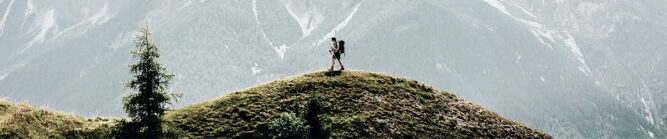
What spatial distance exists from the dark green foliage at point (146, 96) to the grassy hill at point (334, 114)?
1839mm

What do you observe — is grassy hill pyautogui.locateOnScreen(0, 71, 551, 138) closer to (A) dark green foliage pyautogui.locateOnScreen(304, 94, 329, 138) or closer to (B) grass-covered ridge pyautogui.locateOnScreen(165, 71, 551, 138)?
(B) grass-covered ridge pyautogui.locateOnScreen(165, 71, 551, 138)

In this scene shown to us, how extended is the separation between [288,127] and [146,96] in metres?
8.21

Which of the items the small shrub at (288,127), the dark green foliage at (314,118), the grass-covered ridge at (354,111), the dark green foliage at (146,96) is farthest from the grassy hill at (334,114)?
the dark green foliage at (146,96)

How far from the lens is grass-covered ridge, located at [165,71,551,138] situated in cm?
3129

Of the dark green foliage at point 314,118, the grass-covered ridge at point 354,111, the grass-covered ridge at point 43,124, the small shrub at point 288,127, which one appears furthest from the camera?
the grass-covered ridge at point 354,111

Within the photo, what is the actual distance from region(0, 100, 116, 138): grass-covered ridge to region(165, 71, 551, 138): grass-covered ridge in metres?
4.21

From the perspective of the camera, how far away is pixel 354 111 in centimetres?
3472

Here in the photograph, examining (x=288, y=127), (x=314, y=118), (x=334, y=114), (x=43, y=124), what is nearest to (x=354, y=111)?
(x=334, y=114)

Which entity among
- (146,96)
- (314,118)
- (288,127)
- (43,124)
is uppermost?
(43,124)

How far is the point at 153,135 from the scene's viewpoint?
2725cm

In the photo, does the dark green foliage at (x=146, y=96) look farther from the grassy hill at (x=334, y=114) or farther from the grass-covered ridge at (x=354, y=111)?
the grass-covered ridge at (x=354, y=111)

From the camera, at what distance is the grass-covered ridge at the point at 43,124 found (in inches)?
966

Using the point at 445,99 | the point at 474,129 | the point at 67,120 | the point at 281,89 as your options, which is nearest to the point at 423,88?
the point at 445,99

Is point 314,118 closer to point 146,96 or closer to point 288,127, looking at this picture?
point 288,127
